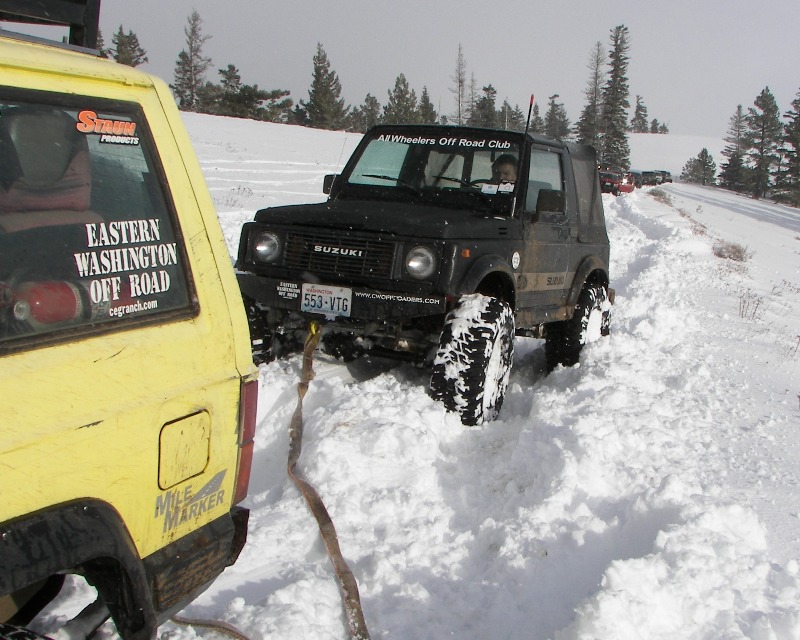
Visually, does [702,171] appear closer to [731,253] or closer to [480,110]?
[480,110]

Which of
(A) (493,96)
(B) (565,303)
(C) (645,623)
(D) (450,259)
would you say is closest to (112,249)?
(C) (645,623)

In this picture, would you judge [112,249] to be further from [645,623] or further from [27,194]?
[645,623]

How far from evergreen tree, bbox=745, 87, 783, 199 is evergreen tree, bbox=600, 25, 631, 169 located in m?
17.2

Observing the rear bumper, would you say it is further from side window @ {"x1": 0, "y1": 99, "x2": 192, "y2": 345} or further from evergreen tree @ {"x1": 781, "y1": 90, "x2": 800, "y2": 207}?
evergreen tree @ {"x1": 781, "y1": 90, "x2": 800, "y2": 207}

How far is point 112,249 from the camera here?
6.10ft

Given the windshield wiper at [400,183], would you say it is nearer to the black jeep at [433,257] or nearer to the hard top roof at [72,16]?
the black jeep at [433,257]

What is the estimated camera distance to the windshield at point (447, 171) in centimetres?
571

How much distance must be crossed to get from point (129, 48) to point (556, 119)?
65220mm

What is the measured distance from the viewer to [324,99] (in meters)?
59.8

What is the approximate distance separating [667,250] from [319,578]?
15.0m

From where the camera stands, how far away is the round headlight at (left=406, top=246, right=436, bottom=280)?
4.75 m

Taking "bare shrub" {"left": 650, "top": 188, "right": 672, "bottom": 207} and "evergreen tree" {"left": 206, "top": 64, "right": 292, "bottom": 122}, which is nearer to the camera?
"bare shrub" {"left": 650, "top": 188, "right": 672, "bottom": 207}

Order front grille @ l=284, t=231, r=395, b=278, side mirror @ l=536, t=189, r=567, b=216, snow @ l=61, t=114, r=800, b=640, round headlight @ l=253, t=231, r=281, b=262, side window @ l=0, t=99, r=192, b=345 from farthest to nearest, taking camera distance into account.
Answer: side mirror @ l=536, t=189, r=567, b=216 → round headlight @ l=253, t=231, r=281, b=262 → front grille @ l=284, t=231, r=395, b=278 → snow @ l=61, t=114, r=800, b=640 → side window @ l=0, t=99, r=192, b=345

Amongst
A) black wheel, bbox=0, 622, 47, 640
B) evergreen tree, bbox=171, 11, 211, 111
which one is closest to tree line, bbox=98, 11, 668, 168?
evergreen tree, bbox=171, 11, 211, 111
